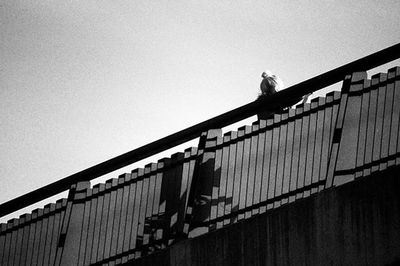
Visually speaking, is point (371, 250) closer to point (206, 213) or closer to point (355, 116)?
point (355, 116)

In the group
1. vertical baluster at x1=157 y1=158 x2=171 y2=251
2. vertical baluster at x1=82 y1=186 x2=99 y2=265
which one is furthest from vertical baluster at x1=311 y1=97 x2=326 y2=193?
vertical baluster at x1=82 y1=186 x2=99 y2=265

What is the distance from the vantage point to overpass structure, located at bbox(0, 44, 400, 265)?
310 inches

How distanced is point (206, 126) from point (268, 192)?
1073 millimetres

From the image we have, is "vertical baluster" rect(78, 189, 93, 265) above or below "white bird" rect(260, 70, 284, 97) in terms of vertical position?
below

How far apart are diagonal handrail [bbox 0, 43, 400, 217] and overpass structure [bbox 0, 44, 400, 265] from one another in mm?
14

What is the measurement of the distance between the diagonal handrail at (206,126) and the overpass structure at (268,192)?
1 cm

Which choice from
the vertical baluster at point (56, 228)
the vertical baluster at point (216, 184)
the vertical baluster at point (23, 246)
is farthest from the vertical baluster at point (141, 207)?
the vertical baluster at point (23, 246)

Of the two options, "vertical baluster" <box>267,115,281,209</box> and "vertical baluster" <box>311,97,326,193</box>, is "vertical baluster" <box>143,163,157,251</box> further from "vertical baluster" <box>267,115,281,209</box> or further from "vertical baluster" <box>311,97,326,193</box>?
"vertical baluster" <box>311,97,326,193</box>

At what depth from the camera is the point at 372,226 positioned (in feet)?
25.3

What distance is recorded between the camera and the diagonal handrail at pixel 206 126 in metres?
8.44

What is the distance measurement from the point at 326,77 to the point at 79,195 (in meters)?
3.77

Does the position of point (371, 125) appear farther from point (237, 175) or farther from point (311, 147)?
point (237, 175)

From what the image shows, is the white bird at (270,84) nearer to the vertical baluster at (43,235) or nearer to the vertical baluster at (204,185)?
the vertical baluster at (204,185)

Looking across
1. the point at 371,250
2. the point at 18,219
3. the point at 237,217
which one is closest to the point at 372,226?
the point at 371,250
